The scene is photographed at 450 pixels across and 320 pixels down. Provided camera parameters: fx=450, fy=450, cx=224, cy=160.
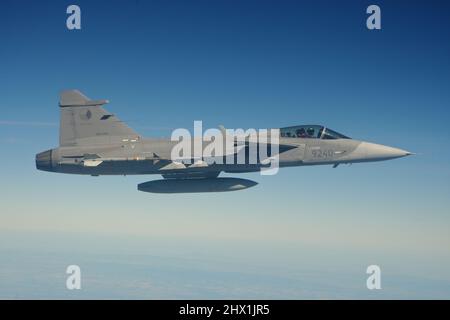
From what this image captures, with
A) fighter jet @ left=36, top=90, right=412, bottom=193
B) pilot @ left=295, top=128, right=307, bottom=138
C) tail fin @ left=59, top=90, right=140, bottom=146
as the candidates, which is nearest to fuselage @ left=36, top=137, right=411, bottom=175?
fighter jet @ left=36, top=90, right=412, bottom=193

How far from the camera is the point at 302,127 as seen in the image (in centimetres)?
2689

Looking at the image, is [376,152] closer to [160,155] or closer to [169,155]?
[169,155]

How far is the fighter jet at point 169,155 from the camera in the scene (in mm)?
25938

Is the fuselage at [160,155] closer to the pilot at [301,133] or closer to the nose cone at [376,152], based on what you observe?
the nose cone at [376,152]

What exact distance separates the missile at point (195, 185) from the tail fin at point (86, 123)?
3217 millimetres

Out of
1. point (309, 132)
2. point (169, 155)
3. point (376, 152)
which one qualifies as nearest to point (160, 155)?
point (169, 155)

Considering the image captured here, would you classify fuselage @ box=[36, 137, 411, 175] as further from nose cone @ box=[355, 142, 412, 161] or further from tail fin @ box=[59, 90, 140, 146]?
tail fin @ box=[59, 90, 140, 146]

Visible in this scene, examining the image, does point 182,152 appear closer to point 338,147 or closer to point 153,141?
point 153,141

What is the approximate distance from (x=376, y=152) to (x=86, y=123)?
17.7 metres

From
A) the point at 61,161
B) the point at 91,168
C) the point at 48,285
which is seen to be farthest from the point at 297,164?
the point at 48,285

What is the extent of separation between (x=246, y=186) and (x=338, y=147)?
5.97 metres

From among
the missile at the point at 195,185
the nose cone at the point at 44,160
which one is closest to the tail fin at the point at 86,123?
the nose cone at the point at 44,160

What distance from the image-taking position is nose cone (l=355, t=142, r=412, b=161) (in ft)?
87.2

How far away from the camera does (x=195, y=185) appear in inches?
1051
